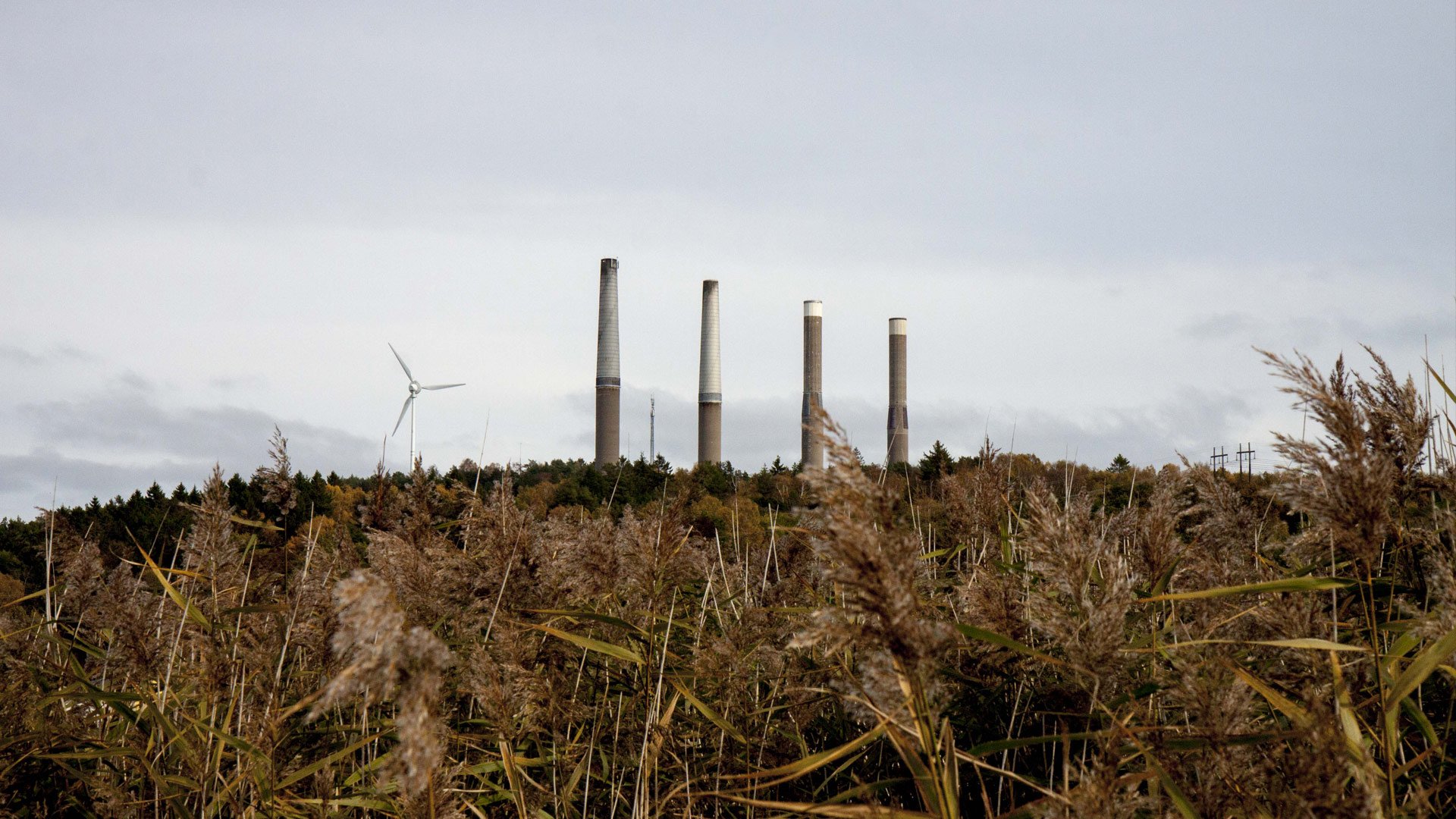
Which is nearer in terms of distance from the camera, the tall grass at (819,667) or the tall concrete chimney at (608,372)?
the tall grass at (819,667)

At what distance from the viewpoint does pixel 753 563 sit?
16.0 feet

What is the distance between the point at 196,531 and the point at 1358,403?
2.86 meters

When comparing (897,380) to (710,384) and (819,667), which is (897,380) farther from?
(819,667)

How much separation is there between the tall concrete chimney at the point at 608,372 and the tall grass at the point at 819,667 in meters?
36.4

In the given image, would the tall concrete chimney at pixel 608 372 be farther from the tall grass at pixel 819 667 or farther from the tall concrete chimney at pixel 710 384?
the tall grass at pixel 819 667

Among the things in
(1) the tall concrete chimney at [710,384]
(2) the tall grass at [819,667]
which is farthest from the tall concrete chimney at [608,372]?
(2) the tall grass at [819,667]

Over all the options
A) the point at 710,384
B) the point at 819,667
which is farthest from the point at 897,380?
the point at 819,667

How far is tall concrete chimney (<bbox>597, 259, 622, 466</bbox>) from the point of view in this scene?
40469 millimetres

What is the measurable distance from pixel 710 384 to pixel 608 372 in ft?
12.5

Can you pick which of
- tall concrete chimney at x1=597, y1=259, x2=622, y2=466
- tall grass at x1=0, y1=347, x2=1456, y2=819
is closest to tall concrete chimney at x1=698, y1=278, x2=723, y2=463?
tall concrete chimney at x1=597, y1=259, x2=622, y2=466

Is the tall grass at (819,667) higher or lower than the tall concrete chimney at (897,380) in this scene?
lower

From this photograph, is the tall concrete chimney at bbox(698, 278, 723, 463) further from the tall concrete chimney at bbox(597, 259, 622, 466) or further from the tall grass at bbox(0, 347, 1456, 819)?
the tall grass at bbox(0, 347, 1456, 819)

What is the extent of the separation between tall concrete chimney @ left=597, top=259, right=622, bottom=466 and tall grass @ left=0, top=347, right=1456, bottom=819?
119 feet

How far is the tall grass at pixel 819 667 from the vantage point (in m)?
1.63
